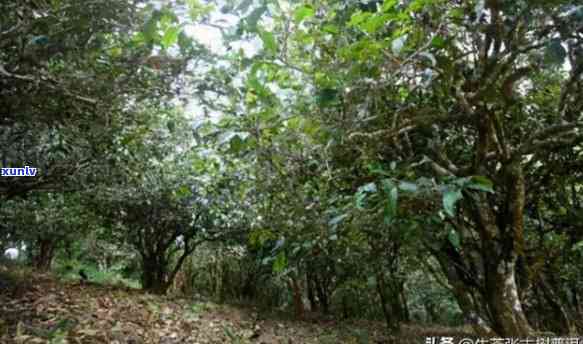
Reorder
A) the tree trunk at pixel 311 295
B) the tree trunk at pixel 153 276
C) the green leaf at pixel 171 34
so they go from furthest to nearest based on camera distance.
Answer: the tree trunk at pixel 311 295, the tree trunk at pixel 153 276, the green leaf at pixel 171 34

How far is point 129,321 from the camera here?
4.85 meters

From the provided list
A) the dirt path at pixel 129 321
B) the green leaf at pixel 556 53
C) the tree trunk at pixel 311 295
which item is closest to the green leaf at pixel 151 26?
the green leaf at pixel 556 53

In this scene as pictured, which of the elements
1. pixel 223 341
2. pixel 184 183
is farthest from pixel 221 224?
pixel 223 341

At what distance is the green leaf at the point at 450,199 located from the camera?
129 cm

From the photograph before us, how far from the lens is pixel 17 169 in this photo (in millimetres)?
4055

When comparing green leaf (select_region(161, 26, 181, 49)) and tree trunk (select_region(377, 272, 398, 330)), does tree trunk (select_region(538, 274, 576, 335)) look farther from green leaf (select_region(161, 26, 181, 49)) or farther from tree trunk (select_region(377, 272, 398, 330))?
green leaf (select_region(161, 26, 181, 49))

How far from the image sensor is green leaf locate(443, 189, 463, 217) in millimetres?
1294

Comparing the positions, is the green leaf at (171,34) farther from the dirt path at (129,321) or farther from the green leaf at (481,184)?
the dirt path at (129,321)

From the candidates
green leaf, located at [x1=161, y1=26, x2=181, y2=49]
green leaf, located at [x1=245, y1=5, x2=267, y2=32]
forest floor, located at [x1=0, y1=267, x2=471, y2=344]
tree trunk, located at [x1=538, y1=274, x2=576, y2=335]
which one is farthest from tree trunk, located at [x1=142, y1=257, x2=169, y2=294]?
green leaf, located at [x1=245, y1=5, x2=267, y2=32]

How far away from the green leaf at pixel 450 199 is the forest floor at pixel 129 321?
3.69 meters

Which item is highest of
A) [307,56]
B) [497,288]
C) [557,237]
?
[307,56]

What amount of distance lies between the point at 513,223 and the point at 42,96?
3.69 metres

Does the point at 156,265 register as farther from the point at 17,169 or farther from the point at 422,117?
the point at 422,117

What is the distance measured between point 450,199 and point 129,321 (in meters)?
4.80
